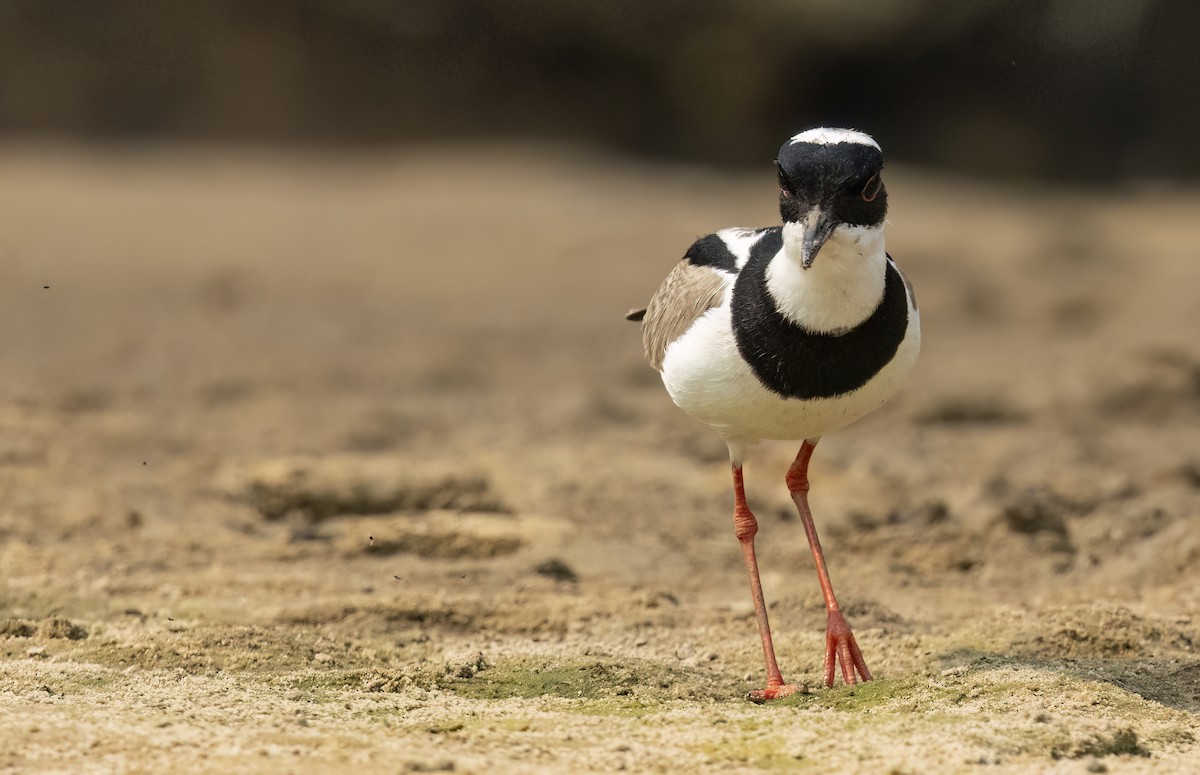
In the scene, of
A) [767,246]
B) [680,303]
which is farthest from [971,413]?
[767,246]

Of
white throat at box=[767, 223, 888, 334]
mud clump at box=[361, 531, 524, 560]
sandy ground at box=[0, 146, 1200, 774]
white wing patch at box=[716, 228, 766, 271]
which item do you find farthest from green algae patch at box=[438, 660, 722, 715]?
mud clump at box=[361, 531, 524, 560]

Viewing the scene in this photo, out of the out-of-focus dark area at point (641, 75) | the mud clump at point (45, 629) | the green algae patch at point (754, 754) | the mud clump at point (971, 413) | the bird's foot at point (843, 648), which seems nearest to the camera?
the green algae patch at point (754, 754)

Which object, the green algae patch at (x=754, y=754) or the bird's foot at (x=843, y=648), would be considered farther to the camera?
the bird's foot at (x=843, y=648)

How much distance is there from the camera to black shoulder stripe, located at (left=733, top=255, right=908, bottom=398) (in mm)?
4875

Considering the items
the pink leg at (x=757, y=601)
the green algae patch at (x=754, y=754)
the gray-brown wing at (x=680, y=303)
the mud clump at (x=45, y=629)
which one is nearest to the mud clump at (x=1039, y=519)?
the pink leg at (x=757, y=601)

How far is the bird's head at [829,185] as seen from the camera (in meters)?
4.64

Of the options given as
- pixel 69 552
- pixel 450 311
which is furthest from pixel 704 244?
pixel 450 311

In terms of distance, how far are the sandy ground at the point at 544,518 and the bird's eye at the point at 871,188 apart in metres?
1.63

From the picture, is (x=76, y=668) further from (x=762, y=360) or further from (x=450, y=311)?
(x=450, y=311)

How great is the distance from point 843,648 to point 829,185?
5.83 ft

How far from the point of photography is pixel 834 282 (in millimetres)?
4793

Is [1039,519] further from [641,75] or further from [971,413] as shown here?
[641,75]

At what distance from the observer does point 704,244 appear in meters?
5.75

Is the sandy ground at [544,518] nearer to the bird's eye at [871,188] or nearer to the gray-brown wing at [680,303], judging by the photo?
the gray-brown wing at [680,303]
